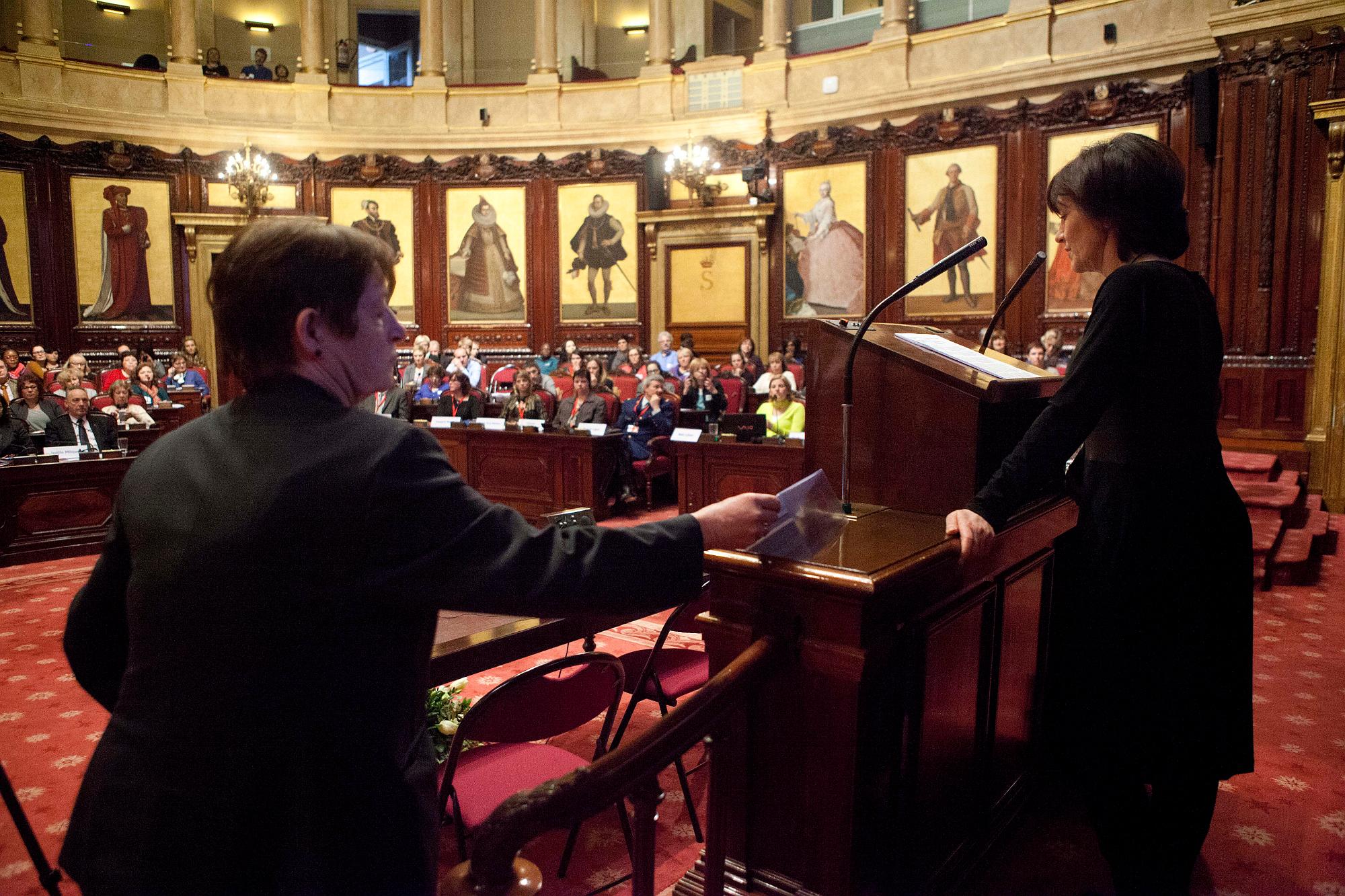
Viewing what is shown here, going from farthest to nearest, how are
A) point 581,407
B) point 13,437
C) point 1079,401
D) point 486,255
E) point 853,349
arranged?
point 486,255 → point 581,407 → point 13,437 → point 853,349 → point 1079,401

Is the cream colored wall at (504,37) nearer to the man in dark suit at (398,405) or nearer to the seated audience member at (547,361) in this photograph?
the seated audience member at (547,361)

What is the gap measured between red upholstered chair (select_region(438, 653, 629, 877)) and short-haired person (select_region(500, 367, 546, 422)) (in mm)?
6404

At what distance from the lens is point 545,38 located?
→ 13.1 meters

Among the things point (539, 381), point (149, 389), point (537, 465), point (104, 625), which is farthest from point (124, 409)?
point (104, 625)

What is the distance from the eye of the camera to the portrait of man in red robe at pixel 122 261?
488 inches

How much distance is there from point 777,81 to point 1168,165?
1092cm

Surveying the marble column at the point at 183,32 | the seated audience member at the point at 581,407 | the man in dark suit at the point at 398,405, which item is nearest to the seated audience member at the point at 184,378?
the man in dark suit at the point at 398,405

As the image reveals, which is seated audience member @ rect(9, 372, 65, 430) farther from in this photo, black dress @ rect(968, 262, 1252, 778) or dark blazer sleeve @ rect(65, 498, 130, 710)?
Answer: black dress @ rect(968, 262, 1252, 778)

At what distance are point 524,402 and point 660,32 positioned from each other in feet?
22.9

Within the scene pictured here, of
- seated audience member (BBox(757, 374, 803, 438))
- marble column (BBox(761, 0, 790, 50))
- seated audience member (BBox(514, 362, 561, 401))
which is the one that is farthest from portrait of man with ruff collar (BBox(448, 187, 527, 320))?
seated audience member (BBox(757, 374, 803, 438))

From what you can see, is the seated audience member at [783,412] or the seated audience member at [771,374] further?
the seated audience member at [771,374]

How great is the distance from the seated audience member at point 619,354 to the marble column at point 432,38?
5.00m

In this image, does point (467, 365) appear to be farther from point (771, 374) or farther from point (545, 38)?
point (545, 38)

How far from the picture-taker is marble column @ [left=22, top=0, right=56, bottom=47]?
38.8 feet
